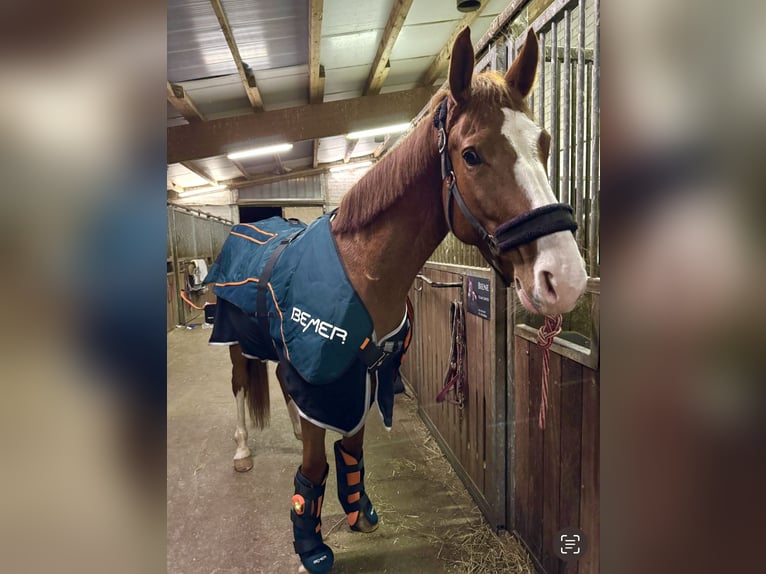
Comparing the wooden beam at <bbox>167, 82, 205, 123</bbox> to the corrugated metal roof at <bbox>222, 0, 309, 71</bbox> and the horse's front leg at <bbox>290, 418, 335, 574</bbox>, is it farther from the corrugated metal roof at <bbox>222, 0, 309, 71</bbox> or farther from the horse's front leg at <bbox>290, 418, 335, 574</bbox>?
the horse's front leg at <bbox>290, 418, 335, 574</bbox>

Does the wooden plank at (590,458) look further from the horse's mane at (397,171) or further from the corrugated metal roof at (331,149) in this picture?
the corrugated metal roof at (331,149)

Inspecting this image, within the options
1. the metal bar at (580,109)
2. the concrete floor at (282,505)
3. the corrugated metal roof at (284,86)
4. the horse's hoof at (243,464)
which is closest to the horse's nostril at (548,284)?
the metal bar at (580,109)

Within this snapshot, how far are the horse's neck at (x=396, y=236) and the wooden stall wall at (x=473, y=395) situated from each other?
33cm

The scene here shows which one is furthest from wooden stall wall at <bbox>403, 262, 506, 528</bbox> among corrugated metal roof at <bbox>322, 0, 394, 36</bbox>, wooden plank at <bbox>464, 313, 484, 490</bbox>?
corrugated metal roof at <bbox>322, 0, 394, 36</bbox>

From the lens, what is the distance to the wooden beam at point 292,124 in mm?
640

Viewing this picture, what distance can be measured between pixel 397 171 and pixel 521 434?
0.73 meters

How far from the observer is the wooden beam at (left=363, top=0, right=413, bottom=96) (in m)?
0.79

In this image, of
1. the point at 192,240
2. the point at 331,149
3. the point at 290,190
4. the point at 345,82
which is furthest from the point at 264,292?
the point at 290,190

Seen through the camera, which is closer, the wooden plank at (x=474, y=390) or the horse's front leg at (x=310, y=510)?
the horse's front leg at (x=310, y=510)

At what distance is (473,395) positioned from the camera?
123cm

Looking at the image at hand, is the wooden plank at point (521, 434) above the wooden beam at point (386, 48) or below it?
below

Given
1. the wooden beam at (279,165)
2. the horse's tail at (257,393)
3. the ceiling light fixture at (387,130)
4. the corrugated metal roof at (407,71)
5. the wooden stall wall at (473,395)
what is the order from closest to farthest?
the wooden stall wall at (473,395)
the corrugated metal roof at (407,71)
the horse's tail at (257,393)
the ceiling light fixture at (387,130)
the wooden beam at (279,165)

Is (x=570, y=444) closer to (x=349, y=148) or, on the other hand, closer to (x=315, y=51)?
(x=315, y=51)
